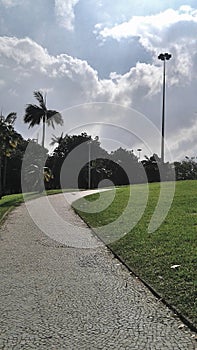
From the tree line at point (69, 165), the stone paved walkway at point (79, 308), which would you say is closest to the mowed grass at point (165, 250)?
the stone paved walkway at point (79, 308)

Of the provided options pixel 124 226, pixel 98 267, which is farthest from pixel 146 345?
pixel 124 226

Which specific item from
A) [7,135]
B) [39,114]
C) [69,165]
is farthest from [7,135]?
[69,165]

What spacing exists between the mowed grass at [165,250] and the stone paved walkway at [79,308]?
22cm

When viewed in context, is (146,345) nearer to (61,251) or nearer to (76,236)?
(61,251)

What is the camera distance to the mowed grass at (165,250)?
5.34 metres

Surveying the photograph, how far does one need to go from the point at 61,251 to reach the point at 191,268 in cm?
329

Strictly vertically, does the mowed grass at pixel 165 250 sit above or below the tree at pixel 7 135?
below

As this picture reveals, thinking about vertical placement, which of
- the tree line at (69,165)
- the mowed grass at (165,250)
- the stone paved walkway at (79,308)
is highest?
the tree line at (69,165)

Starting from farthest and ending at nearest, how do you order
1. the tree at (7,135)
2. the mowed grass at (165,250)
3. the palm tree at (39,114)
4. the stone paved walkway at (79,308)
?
1. the palm tree at (39,114)
2. the tree at (7,135)
3. the mowed grass at (165,250)
4. the stone paved walkway at (79,308)

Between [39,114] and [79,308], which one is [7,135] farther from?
[79,308]

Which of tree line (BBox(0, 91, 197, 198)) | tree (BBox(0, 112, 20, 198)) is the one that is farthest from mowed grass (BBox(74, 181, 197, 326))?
tree line (BBox(0, 91, 197, 198))

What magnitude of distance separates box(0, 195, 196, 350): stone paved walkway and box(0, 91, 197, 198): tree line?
27603 mm

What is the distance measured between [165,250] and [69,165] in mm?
35095

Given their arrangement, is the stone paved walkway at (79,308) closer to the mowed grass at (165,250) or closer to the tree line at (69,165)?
the mowed grass at (165,250)
